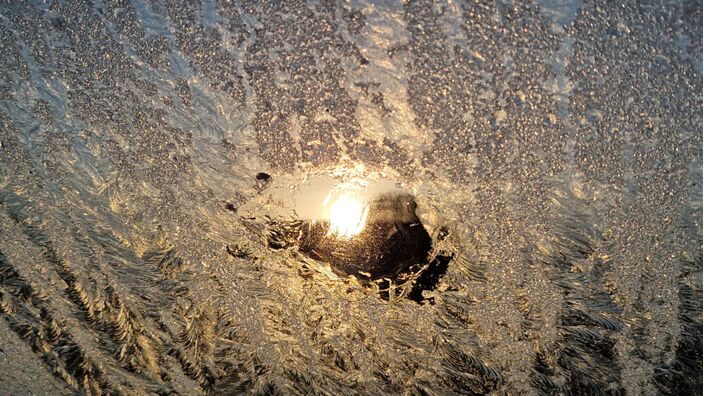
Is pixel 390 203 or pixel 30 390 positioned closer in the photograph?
pixel 390 203

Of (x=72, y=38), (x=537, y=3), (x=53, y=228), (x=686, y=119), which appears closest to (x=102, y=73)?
(x=72, y=38)

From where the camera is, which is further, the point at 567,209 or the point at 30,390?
the point at 30,390

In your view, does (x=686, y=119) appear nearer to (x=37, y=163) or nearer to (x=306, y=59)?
(x=306, y=59)

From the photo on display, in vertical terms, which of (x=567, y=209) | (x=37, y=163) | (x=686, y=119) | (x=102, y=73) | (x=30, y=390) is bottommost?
(x=30, y=390)

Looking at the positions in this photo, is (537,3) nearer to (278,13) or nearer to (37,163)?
(278,13)

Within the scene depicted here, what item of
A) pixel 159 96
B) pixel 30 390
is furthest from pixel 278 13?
pixel 30 390

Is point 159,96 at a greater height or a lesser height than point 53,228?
greater
